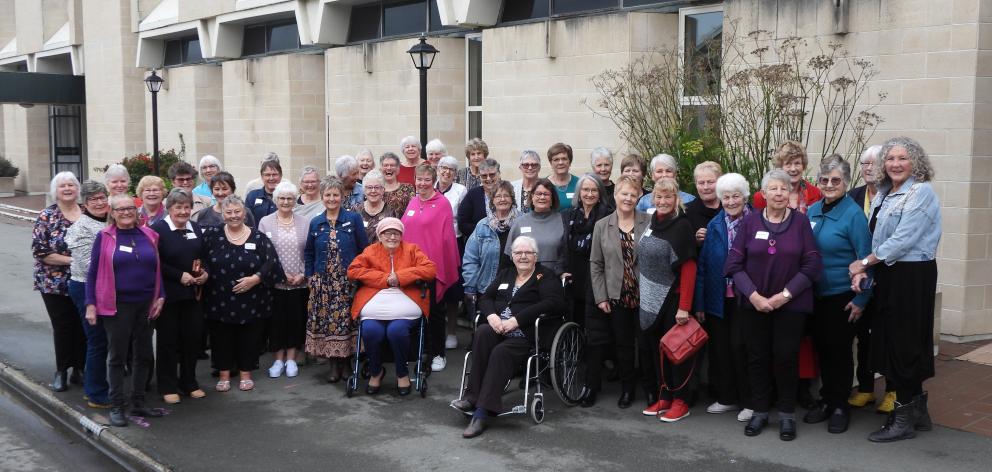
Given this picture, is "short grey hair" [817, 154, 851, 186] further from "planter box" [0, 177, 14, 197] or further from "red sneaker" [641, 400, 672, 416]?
"planter box" [0, 177, 14, 197]

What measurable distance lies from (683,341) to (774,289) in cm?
78

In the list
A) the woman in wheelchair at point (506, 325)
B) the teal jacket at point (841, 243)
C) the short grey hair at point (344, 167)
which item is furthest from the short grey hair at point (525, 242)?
the short grey hair at point (344, 167)

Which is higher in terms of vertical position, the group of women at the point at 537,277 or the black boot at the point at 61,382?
the group of women at the point at 537,277

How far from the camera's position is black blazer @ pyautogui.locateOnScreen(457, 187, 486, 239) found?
8.66 m

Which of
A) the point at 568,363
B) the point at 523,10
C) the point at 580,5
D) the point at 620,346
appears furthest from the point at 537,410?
the point at 523,10

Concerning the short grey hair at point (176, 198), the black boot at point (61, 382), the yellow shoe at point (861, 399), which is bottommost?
the black boot at point (61, 382)

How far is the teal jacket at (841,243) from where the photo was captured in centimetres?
625

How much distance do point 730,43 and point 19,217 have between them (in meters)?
20.5

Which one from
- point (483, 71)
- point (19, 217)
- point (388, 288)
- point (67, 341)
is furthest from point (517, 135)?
point (19, 217)

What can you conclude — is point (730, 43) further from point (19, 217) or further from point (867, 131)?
point (19, 217)

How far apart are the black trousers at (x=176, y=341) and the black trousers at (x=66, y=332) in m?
0.97

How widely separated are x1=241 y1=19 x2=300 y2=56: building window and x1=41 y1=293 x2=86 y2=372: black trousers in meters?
12.2

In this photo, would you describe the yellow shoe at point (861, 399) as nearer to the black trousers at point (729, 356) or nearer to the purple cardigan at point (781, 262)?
the black trousers at point (729, 356)

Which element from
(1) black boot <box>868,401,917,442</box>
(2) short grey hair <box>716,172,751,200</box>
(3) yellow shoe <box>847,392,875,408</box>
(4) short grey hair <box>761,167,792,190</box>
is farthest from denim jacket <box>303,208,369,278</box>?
(1) black boot <box>868,401,917,442</box>
